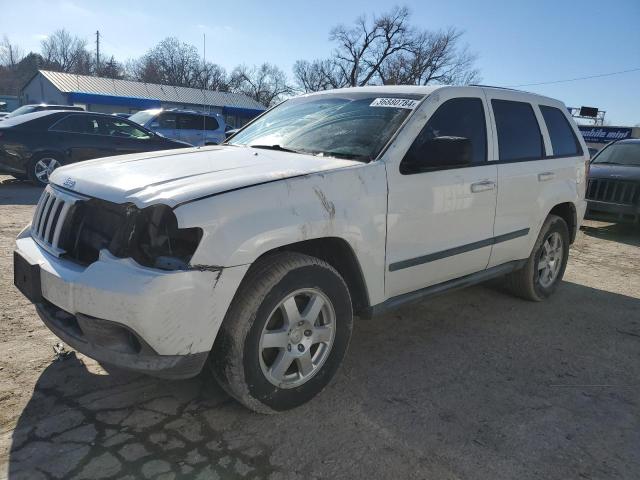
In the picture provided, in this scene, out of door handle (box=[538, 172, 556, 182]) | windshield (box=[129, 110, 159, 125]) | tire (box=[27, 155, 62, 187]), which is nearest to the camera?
door handle (box=[538, 172, 556, 182])

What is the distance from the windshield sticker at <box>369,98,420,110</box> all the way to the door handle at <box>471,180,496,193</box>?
28.4 inches

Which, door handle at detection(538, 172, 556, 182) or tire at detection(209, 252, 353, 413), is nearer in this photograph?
tire at detection(209, 252, 353, 413)

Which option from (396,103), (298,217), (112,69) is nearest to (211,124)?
(396,103)

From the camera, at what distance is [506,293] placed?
199 inches

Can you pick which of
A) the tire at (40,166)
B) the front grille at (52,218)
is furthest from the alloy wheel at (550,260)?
the tire at (40,166)

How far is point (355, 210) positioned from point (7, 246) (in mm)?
4558

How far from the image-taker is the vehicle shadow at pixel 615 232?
853 centimetres

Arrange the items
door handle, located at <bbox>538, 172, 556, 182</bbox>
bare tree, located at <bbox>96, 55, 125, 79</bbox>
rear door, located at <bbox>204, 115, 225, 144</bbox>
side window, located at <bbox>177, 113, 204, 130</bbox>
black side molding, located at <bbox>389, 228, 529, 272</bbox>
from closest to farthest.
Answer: black side molding, located at <bbox>389, 228, 529, 272</bbox> → door handle, located at <bbox>538, 172, 556, 182</bbox> → side window, located at <bbox>177, 113, 204, 130</bbox> → rear door, located at <bbox>204, 115, 225, 144</bbox> → bare tree, located at <bbox>96, 55, 125, 79</bbox>

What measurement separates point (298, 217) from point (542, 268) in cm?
329

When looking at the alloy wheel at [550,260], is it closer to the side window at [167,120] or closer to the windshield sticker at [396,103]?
the windshield sticker at [396,103]

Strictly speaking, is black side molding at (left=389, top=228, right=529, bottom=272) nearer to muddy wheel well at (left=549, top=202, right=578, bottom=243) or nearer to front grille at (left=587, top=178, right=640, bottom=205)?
muddy wheel well at (left=549, top=202, right=578, bottom=243)

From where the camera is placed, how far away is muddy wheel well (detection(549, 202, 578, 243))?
4.94 meters

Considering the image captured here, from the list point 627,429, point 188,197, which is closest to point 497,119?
point 627,429

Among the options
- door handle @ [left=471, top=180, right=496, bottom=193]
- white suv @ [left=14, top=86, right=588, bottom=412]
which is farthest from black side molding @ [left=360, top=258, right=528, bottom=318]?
door handle @ [left=471, top=180, right=496, bottom=193]
